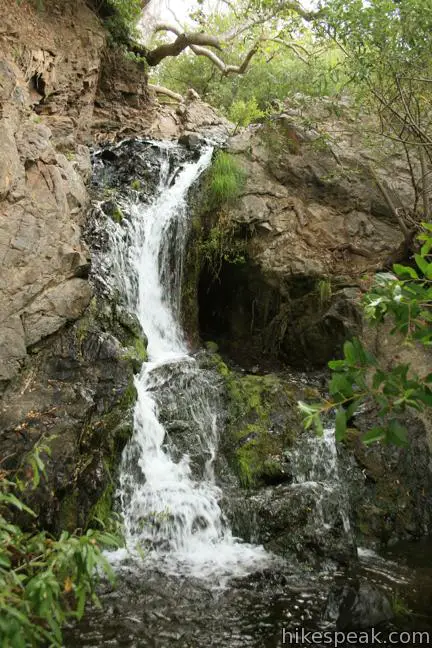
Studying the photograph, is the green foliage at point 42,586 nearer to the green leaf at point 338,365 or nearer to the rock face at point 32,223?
the green leaf at point 338,365

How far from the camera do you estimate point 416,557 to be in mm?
5871

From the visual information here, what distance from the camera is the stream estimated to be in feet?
14.4

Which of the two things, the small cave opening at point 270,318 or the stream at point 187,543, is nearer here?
the stream at point 187,543

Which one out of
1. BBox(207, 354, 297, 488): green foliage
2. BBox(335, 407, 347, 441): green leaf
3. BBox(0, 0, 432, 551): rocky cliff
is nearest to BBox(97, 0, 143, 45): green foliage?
BBox(0, 0, 432, 551): rocky cliff

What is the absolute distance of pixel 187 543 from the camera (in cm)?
577

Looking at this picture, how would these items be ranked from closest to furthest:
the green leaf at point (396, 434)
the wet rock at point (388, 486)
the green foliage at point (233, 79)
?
the green leaf at point (396, 434)
the wet rock at point (388, 486)
the green foliage at point (233, 79)

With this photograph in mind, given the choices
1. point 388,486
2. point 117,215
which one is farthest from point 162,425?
point 117,215

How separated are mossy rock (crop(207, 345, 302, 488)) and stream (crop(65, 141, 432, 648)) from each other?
0.21 meters

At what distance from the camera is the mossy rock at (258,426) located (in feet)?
22.1

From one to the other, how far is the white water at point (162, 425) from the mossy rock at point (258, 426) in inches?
11.9

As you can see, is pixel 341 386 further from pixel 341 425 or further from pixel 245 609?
pixel 245 609

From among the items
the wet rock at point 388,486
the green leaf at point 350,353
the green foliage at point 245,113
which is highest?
the green foliage at point 245,113

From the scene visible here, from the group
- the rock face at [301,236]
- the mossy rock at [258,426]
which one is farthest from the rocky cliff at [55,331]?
the rock face at [301,236]

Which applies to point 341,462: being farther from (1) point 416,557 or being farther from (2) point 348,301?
(2) point 348,301
